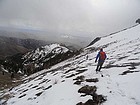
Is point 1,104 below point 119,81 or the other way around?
below

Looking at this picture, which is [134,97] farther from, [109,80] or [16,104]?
[16,104]

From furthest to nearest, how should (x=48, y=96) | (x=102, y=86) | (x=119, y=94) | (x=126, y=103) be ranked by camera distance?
(x=48, y=96), (x=102, y=86), (x=119, y=94), (x=126, y=103)

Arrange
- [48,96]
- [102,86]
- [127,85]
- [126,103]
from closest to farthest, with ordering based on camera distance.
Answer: [126,103]
[127,85]
[102,86]
[48,96]

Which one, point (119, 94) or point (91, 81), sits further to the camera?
point (91, 81)

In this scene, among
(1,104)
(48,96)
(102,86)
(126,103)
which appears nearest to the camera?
(126,103)

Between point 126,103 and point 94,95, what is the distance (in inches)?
128

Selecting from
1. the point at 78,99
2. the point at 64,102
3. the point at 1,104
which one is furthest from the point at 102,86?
the point at 1,104

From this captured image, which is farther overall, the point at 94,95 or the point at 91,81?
the point at 91,81

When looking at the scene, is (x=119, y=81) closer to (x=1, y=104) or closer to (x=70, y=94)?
(x=70, y=94)

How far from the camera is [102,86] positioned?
1803 centimetres

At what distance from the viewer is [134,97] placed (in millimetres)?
14500

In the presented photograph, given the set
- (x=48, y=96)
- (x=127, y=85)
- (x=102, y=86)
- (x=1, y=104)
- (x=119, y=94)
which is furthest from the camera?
(x=1, y=104)

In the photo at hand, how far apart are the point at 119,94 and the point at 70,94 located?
15.2 ft

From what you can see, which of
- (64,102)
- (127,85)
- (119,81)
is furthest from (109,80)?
(64,102)
